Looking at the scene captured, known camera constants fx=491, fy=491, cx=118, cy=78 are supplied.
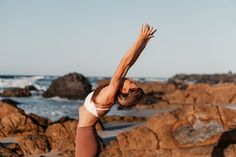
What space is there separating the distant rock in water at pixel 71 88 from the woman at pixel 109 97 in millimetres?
36181

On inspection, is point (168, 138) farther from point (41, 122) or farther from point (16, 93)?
point (16, 93)

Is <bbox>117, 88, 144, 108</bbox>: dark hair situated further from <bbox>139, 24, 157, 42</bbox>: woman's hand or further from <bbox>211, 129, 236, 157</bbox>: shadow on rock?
<bbox>211, 129, 236, 157</bbox>: shadow on rock

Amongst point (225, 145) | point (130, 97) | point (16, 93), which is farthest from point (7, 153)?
point (16, 93)

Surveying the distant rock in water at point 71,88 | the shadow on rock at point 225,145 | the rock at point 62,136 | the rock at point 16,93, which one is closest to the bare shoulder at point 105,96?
the shadow on rock at point 225,145

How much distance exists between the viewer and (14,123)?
49.2 ft

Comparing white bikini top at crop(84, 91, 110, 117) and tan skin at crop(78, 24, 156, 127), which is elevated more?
tan skin at crop(78, 24, 156, 127)

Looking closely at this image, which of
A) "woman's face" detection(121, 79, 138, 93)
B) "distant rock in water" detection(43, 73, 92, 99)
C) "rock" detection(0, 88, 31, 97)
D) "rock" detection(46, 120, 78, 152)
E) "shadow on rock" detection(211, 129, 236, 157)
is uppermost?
"woman's face" detection(121, 79, 138, 93)

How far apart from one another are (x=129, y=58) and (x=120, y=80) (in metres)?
0.25

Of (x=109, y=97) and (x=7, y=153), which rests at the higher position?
(x=109, y=97)

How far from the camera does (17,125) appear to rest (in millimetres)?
15000

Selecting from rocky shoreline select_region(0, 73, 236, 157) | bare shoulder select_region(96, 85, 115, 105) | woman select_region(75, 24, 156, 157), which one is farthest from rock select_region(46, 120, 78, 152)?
bare shoulder select_region(96, 85, 115, 105)

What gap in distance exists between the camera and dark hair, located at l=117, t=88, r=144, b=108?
17.3 feet

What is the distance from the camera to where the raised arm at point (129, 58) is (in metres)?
5.10

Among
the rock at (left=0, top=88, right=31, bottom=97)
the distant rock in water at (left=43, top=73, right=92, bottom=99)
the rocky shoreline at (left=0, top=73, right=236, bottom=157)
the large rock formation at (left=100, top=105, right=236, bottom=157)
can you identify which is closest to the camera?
the rocky shoreline at (left=0, top=73, right=236, bottom=157)
